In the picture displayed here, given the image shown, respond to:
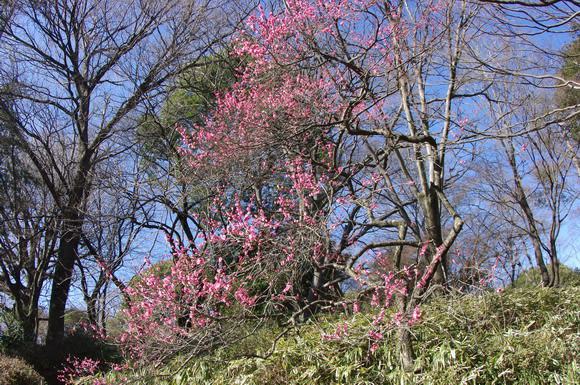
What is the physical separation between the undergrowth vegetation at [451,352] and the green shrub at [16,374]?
116 inches

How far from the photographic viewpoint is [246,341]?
224 inches

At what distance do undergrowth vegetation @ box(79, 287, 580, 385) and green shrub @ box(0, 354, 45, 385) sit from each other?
296 centimetres

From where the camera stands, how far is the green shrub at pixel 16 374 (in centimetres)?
625

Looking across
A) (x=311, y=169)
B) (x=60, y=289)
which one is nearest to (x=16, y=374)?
(x=60, y=289)

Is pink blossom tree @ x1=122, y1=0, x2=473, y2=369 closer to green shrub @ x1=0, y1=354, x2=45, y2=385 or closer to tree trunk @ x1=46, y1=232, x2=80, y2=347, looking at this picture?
green shrub @ x1=0, y1=354, x2=45, y2=385

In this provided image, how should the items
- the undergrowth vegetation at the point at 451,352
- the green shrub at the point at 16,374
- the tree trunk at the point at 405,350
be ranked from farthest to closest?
the green shrub at the point at 16,374 → the tree trunk at the point at 405,350 → the undergrowth vegetation at the point at 451,352

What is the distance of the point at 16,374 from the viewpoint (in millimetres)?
6488

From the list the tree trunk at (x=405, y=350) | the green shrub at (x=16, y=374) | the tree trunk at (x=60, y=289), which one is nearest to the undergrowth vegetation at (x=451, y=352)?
the tree trunk at (x=405, y=350)

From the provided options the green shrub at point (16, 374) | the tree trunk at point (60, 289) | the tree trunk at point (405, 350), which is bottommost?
the tree trunk at point (405, 350)

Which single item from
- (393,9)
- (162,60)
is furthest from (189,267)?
(162,60)

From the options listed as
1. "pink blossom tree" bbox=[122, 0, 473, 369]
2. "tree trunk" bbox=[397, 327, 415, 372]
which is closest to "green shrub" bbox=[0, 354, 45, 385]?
"pink blossom tree" bbox=[122, 0, 473, 369]

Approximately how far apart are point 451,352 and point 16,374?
20.7 ft

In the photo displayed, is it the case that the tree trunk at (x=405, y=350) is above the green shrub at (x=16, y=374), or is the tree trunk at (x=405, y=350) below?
below

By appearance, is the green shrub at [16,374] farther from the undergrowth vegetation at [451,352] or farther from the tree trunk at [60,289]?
the undergrowth vegetation at [451,352]
